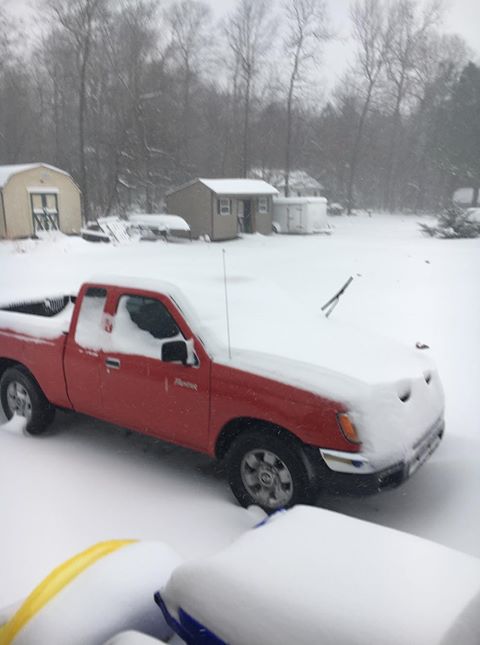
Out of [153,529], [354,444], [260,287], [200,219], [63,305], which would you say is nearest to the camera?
[354,444]

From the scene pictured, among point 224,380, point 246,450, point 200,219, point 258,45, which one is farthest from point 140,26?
point 200,219

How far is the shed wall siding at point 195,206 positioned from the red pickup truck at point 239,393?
820 inches

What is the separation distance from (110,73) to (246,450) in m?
10.6

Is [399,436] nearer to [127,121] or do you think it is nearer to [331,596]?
Result: [331,596]

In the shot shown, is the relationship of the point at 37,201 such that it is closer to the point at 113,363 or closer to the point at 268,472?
the point at 113,363

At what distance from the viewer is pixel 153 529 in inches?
118

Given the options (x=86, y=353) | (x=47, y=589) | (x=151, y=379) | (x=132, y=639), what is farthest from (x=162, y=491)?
(x=132, y=639)

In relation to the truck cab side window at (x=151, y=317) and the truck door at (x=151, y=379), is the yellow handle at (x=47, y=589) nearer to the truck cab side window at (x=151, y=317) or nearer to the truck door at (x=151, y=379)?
the truck door at (x=151, y=379)

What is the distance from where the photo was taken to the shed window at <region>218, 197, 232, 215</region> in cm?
2495

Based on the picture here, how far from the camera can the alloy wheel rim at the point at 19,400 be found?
4281 millimetres

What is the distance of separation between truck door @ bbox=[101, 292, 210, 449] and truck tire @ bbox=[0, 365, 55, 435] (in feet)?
2.45

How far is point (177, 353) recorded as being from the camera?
328 cm

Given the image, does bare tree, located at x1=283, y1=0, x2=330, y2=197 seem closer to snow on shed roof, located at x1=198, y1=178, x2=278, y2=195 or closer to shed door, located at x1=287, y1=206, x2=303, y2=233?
snow on shed roof, located at x1=198, y1=178, x2=278, y2=195

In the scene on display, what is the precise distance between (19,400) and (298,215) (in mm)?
24961
